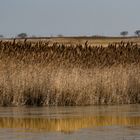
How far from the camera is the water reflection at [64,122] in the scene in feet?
53.5

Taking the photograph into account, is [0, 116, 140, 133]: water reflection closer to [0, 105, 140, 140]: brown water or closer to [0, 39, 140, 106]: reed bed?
[0, 105, 140, 140]: brown water

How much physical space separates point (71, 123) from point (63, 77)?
5.05m

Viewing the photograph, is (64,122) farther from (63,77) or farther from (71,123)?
(63,77)

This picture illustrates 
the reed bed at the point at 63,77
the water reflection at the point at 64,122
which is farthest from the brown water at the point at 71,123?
the reed bed at the point at 63,77

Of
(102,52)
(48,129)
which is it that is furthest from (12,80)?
(48,129)

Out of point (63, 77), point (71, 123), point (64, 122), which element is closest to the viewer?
point (71, 123)

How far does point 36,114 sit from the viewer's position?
19.5m

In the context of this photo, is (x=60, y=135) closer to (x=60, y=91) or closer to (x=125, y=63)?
(x=60, y=91)

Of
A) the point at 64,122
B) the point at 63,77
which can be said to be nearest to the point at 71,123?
the point at 64,122

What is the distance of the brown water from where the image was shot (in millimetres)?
14469

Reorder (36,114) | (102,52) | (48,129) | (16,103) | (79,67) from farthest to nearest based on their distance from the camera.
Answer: (102,52) < (79,67) < (16,103) < (36,114) < (48,129)

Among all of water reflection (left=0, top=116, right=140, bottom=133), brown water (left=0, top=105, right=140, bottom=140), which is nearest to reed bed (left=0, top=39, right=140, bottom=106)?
brown water (left=0, top=105, right=140, bottom=140)

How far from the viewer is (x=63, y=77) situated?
22.4m

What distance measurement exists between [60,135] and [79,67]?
864cm
